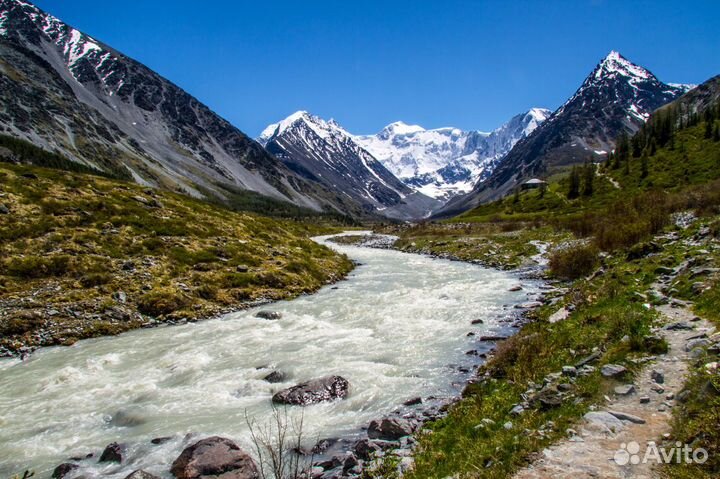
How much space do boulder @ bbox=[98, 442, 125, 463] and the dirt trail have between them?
9973mm

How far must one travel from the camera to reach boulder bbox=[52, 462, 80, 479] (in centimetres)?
969

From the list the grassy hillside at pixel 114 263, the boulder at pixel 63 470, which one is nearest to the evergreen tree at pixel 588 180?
the grassy hillside at pixel 114 263

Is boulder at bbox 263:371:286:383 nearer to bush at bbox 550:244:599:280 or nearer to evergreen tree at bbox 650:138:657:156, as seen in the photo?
bush at bbox 550:244:599:280

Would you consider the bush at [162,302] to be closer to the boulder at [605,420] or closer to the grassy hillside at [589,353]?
the grassy hillside at [589,353]

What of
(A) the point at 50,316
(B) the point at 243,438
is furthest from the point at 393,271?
(B) the point at 243,438

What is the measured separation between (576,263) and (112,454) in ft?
100

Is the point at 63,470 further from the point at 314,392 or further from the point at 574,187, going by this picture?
the point at 574,187

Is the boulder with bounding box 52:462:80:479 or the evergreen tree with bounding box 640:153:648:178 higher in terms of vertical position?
the evergreen tree with bounding box 640:153:648:178

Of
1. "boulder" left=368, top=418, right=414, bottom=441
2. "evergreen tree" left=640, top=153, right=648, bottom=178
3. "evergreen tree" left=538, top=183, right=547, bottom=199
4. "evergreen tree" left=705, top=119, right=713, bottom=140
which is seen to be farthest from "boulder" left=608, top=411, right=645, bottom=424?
"evergreen tree" left=538, top=183, right=547, bottom=199

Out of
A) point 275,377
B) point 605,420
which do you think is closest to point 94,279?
point 275,377

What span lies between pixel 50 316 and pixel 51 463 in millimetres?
13981

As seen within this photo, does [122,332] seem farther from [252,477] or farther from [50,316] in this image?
[252,477]

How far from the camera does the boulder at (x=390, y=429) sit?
412 inches

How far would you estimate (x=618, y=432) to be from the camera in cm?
751
